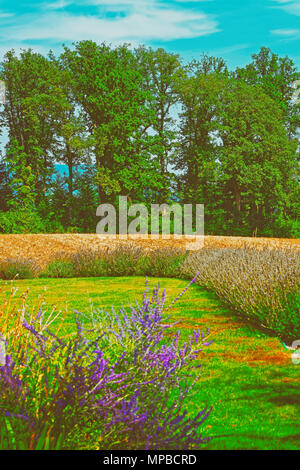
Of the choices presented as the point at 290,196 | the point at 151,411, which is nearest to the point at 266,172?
the point at 290,196

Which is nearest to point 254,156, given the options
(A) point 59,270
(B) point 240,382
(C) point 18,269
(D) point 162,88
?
(D) point 162,88

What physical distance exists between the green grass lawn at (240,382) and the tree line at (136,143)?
16876mm

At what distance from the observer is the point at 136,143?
25.5 m

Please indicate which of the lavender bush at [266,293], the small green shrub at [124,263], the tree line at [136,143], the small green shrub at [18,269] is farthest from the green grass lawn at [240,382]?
the tree line at [136,143]

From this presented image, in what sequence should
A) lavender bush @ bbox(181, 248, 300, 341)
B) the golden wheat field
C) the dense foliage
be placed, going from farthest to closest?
the golden wheat field → the dense foliage → lavender bush @ bbox(181, 248, 300, 341)

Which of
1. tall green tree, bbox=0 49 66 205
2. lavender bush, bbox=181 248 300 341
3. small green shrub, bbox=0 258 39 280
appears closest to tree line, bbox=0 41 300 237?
tall green tree, bbox=0 49 66 205

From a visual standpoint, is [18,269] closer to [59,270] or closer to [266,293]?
[59,270]

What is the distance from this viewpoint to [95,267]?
36.6 feet

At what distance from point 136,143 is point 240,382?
2247 cm

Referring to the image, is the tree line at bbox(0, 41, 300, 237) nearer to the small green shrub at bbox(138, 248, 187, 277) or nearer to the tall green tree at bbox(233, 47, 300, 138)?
the tall green tree at bbox(233, 47, 300, 138)

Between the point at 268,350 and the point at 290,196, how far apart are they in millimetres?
22973

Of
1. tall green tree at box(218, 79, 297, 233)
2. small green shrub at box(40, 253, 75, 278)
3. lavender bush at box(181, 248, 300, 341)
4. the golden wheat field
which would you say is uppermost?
tall green tree at box(218, 79, 297, 233)

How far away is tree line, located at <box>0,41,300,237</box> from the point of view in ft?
78.6

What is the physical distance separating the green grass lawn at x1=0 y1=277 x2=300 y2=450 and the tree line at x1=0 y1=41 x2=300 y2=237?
16.9 meters
